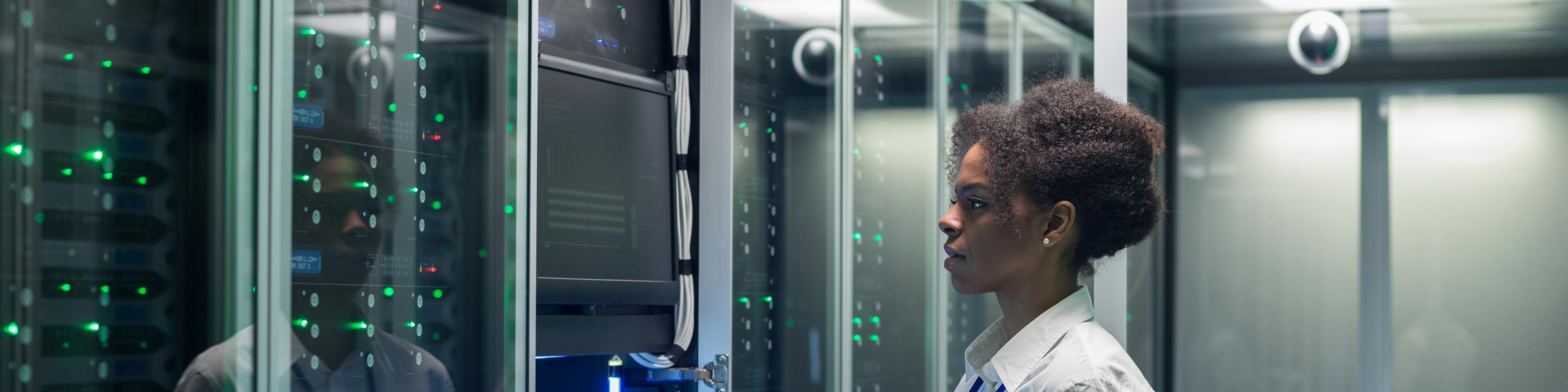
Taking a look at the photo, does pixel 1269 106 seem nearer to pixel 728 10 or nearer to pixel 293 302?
pixel 728 10

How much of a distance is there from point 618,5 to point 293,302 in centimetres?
110

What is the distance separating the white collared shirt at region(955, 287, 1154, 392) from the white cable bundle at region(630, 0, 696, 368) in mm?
1029

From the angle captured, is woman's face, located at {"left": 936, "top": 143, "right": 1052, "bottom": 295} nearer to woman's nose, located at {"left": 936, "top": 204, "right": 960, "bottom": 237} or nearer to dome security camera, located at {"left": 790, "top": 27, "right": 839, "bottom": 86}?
woman's nose, located at {"left": 936, "top": 204, "right": 960, "bottom": 237}

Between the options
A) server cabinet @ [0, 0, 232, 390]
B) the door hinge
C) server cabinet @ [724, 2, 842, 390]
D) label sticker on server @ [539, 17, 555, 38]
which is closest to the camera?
server cabinet @ [0, 0, 232, 390]

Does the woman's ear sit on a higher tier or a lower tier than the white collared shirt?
higher

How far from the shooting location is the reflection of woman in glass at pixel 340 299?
4.79 feet

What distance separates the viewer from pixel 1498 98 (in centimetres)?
249

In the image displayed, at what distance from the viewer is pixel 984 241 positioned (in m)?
1.43

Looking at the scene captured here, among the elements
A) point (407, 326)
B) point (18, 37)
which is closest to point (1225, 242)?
point (407, 326)

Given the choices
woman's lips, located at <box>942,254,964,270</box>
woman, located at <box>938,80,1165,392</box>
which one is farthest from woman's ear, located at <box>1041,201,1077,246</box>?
woman's lips, located at <box>942,254,964,270</box>

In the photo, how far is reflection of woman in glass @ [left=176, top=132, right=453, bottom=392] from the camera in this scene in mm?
1459

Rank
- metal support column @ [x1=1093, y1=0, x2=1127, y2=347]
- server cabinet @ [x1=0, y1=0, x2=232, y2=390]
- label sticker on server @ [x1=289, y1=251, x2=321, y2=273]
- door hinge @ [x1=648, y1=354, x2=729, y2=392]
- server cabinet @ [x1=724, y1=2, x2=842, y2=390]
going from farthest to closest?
1. server cabinet @ [x1=724, y1=2, x2=842, y2=390]
2. door hinge @ [x1=648, y1=354, x2=729, y2=392]
3. metal support column @ [x1=1093, y1=0, x2=1127, y2=347]
4. label sticker on server @ [x1=289, y1=251, x2=321, y2=273]
5. server cabinet @ [x1=0, y1=0, x2=232, y2=390]

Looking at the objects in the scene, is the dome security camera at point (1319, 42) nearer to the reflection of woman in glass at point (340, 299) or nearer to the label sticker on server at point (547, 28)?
the label sticker on server at point (547, 28)

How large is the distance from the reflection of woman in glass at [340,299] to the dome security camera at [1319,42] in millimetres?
1954
